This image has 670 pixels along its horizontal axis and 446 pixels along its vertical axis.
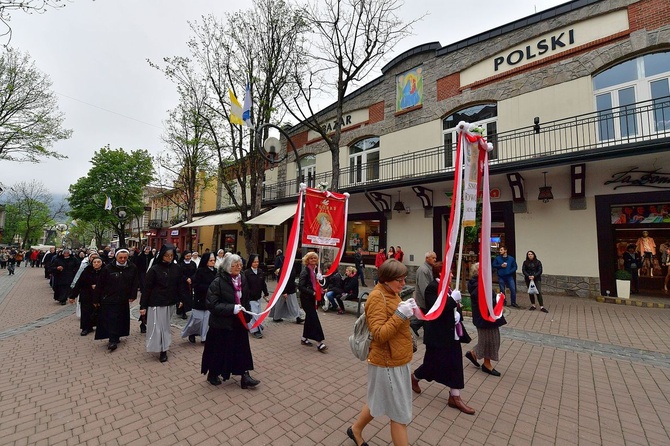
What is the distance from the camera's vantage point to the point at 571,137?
32.9 ft

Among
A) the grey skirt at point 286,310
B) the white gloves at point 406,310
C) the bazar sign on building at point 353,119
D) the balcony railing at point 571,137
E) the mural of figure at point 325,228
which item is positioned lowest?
the grey skirt at point 286,310

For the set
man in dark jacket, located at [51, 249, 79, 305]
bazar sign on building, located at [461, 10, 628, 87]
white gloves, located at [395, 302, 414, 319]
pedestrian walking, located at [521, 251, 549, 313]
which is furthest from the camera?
man in dark jacket, located at [51, 249, 79, 305]

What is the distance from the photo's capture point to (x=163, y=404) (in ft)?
11.8

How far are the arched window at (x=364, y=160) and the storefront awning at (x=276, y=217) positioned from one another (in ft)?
12.4

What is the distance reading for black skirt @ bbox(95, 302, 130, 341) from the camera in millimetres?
5582

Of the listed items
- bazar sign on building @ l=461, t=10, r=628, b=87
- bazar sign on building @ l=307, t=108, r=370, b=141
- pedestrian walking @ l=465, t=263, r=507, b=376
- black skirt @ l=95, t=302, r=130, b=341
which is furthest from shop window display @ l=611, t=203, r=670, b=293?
black skirt @ l=95, t=302, r=130, b=341

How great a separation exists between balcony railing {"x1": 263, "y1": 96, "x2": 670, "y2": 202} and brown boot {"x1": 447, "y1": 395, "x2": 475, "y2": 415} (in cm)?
895

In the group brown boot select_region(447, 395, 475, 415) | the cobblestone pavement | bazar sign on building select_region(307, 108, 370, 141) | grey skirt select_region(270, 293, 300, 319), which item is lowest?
the cobblestone pavement

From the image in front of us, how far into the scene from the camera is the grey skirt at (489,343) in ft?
14.8

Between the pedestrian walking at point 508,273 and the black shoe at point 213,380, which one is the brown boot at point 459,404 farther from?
the pedestrian walking at point 508,273

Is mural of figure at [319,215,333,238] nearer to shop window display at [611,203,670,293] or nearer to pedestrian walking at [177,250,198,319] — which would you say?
pedestrian walking at [177,250,198,319]

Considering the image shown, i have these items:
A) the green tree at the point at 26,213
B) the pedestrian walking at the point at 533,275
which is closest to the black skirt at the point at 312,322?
the pedestrian walking at the point at 533,275

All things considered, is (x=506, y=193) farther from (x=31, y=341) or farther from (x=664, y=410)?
(x=31, y=341)

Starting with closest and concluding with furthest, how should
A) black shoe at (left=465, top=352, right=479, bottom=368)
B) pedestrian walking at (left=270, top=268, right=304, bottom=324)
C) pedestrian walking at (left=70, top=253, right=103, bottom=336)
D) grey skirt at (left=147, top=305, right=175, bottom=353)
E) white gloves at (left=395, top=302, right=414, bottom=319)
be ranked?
white gloves at (left=395, top=302, right=414, bottom=319) → black shoe at (left=465, top=352, right=479, bottom=368) → grey skirt at (left=147, top=305, right=175, bottom=353) → pedestrian walking at (left=70, top=253, right=103, bottom=336) → pedestrian walking at (left=270, top=268, right=304, bottom=324)
